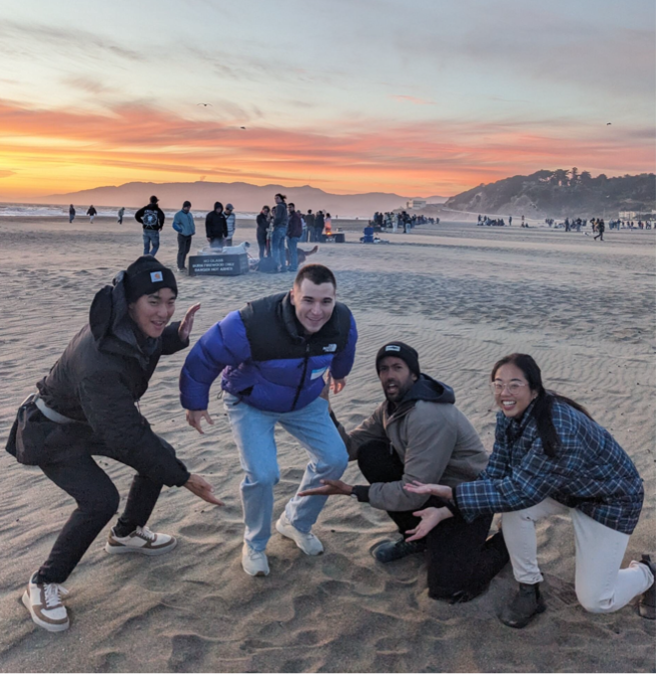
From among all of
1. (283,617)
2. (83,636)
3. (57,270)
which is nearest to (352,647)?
(283,617)

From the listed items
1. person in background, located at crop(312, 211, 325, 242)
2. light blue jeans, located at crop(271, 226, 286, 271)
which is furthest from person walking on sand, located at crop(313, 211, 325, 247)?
light blue jeans, located at crop(271, 226, 286, 271)

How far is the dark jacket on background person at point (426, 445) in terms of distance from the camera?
3572 millimetres

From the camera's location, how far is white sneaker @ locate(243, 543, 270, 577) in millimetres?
3744

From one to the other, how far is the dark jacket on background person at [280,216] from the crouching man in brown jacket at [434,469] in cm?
1466

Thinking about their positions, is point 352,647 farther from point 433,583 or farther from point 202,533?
point 202,533

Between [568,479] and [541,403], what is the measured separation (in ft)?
1.40

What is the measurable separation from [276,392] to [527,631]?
6.20 ft

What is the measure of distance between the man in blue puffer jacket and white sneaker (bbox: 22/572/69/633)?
3.33 feet

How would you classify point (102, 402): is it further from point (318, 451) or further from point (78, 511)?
point (318, 451)

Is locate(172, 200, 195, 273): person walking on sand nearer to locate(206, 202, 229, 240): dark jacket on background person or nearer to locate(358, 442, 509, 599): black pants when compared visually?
locate(206, 202, 229, 240): dark jacket on background person

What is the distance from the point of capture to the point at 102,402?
312 cm

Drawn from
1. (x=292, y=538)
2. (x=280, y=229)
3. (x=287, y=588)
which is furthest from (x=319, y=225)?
(x=287, y=588)

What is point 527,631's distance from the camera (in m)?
3.36

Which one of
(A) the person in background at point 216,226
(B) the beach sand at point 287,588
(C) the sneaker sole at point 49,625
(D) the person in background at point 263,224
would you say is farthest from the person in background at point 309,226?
(C) the sneaker sole at point 49,625
